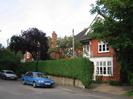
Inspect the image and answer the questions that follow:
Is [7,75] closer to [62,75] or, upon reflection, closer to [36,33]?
[62,75]

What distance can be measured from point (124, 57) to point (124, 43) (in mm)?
3009

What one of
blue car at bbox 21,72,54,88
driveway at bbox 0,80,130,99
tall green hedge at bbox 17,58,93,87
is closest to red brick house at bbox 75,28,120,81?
tall green hedge at bbox 17,58,93,87

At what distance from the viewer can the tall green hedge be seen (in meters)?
35.7

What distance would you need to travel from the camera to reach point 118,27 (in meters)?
30.5

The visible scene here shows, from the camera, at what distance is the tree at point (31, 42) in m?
72.2

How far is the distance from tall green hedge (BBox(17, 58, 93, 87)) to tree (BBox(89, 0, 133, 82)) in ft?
14.6

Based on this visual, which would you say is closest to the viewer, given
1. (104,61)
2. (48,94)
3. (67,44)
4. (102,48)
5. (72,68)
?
(48,94)

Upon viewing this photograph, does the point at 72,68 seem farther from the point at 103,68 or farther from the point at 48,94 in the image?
the point at 48,94

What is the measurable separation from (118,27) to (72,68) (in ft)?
33.6

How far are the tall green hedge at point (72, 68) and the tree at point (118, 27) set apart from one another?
176 inches

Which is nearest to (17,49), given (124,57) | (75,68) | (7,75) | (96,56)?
(7,75)

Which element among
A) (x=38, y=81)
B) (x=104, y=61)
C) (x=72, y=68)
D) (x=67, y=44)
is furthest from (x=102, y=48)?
(x=38, y=81)

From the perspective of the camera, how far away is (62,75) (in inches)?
1657

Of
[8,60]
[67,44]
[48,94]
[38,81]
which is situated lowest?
[48,94]
